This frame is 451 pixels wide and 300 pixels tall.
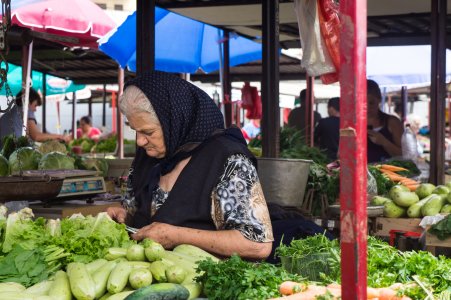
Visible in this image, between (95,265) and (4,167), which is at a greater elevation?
(4,167)

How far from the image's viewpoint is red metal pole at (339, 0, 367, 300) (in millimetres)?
1985

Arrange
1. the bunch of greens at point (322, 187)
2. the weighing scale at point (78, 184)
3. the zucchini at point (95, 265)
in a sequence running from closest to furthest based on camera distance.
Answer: the zucchini at point (95, 265) → the weighing scale at point (78, 184) → the bunch of greens at point (322, 187)

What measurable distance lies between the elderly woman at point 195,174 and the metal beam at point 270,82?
269cm

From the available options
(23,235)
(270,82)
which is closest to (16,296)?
(23,235)

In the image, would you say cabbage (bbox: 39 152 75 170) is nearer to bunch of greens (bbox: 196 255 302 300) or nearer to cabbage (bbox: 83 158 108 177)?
cabbage (bbox: 83 158 108 177)

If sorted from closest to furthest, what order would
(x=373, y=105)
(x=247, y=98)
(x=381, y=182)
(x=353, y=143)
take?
(x=353, y=143), (x=381, y=182), (x=373, y=105), (x=247, y=98)

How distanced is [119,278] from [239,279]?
19.9 inches

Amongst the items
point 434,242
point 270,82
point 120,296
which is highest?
point 270,82

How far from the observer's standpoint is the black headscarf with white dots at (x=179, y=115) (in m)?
3.58

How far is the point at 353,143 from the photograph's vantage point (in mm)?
1997

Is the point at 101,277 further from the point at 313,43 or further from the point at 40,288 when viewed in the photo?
the point at 313,43

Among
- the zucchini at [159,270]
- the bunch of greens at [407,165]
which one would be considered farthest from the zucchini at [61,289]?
the bunch of greens at [407,165]

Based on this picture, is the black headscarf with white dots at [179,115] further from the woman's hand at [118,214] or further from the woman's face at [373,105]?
the woman's face at [373,105]

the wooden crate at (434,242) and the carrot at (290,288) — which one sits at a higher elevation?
the carrot at (290,288)
